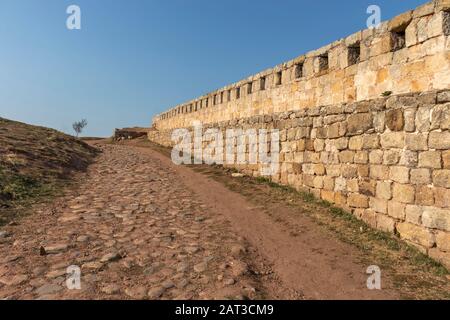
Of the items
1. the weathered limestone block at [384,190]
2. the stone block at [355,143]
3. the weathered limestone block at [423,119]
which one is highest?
the weathered limestone block at [423,119]

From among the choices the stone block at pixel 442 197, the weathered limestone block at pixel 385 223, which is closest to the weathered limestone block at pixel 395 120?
the stone block at pixel 442 197

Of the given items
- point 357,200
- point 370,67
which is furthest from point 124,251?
point 370,67

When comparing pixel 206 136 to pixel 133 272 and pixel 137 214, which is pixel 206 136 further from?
pixel 133 272

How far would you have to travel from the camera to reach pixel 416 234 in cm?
608

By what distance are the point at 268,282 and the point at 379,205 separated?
129 inches

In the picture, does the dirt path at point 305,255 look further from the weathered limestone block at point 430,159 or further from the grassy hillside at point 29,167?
the grassy hillside at point 29,167

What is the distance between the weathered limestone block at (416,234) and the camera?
5.81m

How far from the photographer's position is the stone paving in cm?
438

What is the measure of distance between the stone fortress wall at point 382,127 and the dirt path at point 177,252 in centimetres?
110

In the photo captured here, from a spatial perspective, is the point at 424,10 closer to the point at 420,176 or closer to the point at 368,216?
the point at 420,176

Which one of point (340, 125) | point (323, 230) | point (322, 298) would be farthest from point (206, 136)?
point (322, 298)

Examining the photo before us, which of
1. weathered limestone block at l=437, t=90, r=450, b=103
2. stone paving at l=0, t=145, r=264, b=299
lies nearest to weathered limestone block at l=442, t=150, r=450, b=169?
weathered limestone block at l=437, t=90, r=450, b=103

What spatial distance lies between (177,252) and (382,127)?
14.6 ft

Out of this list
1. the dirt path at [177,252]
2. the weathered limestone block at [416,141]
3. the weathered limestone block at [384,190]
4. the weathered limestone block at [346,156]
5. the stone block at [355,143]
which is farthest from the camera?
the weathered limestone block at [346,156]
